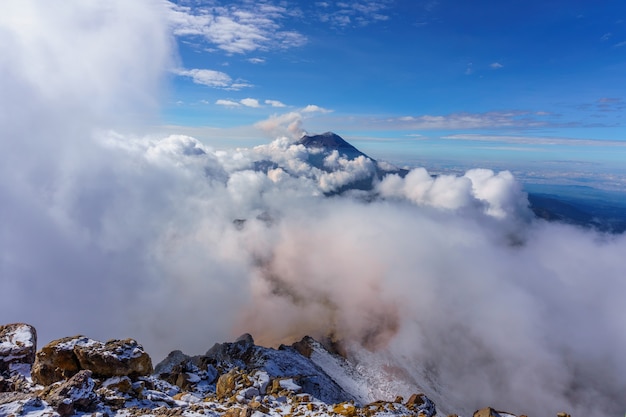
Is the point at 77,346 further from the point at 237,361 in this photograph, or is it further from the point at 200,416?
the point at 237,361

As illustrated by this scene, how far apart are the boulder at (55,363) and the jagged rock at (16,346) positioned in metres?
2.24

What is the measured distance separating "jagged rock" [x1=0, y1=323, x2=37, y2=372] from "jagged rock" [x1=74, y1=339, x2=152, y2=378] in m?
4.80

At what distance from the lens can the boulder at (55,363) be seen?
32656mm

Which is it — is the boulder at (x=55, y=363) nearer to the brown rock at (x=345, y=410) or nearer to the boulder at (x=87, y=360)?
the boulder at (x=87, y=360)

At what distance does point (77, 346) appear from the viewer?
115ft

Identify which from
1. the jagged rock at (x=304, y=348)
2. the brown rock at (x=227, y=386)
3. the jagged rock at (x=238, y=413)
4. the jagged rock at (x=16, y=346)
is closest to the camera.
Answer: the jagged rock at (x=238, y=413)

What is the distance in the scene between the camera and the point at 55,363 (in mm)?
33625

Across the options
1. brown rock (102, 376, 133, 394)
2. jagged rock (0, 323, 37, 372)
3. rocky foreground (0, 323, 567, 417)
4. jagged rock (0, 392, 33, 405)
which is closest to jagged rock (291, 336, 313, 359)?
rocky foreground (0, 323, 567, 417)

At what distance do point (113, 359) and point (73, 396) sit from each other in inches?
373

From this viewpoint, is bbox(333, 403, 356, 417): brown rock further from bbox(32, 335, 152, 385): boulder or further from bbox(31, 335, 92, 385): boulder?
bbox(31, 335, 92, 385): boulder

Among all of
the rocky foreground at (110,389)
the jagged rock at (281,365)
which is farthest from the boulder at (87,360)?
the jagged rock at (281,365)

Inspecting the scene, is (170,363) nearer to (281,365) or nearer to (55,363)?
(281,365)

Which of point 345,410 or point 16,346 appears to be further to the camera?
point 345,410

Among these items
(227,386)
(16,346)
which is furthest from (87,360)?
(227,386)
